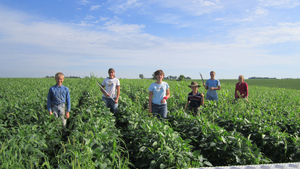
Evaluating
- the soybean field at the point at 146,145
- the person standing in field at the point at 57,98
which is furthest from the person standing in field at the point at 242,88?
the person standing in field at the point at 57,98

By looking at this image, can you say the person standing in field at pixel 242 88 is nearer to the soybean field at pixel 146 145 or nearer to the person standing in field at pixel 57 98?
the soybean field at pixel 146 145

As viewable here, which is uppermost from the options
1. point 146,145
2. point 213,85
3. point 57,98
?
point 213,85

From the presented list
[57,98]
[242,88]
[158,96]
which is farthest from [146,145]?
[242,88]

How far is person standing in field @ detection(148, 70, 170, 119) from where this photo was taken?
5.34 meters

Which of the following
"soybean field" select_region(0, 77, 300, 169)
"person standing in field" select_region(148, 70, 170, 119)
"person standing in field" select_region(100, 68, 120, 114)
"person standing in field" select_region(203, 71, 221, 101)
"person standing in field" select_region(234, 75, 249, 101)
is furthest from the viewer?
"person standing in field" select_region(234, 75, 249, 101)

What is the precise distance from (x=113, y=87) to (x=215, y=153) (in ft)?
12.7

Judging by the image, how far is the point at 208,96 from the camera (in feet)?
26.0

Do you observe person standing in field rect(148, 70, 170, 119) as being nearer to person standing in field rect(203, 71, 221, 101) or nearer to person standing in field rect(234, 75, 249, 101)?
person standing in field rect(203, 71, 221, 101)

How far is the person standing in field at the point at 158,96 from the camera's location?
534cm

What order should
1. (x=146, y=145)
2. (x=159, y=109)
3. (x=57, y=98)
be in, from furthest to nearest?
1. (x=159, y=109)
2. (x=57, y=98)
3. (x=146, y=145)

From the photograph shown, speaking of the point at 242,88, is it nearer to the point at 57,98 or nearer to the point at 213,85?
the point at 213,85

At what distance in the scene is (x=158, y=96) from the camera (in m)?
5.41

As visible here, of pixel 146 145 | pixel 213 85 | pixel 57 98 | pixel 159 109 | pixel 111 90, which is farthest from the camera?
pixel 213 85

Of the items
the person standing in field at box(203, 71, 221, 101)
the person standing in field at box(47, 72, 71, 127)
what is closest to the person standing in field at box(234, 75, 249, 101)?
the person standing in field at box(203, 71, 221, 101)
